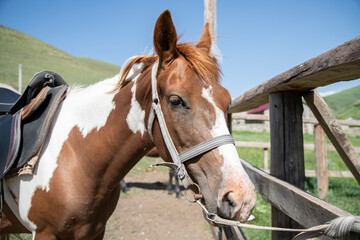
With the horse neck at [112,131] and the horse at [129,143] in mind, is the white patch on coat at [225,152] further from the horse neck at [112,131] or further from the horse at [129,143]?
the horse neck at [112,131]

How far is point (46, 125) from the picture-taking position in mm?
1775

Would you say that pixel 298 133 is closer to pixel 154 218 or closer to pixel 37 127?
pixel 37 127

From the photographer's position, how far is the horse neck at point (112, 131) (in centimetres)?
164

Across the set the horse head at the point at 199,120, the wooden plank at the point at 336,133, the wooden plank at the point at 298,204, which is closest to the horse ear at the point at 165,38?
the horse head at the point at 199,120

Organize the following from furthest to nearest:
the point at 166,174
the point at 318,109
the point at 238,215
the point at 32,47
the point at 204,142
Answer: the point at 32,47 < the point at 166,174 < the point at 318,109 < the point at 204,142 < the point at 238,215

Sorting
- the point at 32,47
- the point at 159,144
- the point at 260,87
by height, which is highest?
the point at 32,47

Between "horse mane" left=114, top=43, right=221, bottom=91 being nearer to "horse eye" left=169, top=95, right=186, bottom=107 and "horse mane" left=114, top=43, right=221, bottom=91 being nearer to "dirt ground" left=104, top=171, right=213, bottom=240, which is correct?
"horse eye" left=169, top=95, right=186, bottom=107

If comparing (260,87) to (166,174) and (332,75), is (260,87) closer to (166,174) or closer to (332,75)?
(332,75)

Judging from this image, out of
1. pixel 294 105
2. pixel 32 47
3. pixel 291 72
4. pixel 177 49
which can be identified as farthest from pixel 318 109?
pixel 32 47

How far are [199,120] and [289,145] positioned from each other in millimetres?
858

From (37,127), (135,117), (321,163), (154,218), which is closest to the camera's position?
(135,117)

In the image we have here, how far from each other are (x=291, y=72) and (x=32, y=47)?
54.0 meters

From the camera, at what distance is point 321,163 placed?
5.12 meters

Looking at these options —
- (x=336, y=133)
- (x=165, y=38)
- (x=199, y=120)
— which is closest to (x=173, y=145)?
(x=199, y=120)
